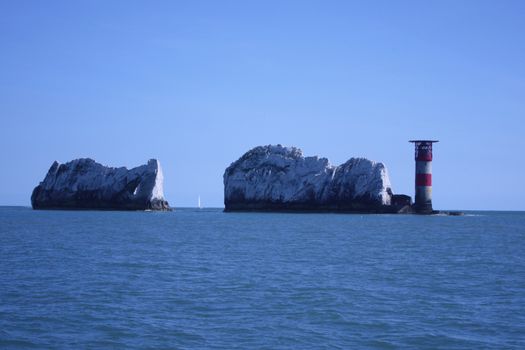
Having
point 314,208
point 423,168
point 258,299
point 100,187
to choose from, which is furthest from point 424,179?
point 258,299

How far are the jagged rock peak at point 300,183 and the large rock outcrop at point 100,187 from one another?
52.0 ft

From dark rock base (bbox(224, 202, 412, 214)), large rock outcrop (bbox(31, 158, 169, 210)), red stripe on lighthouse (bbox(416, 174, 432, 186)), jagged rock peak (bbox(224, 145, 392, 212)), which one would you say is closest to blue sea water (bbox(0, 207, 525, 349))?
red stripe on lighthouse (bbox(416, 174, 432, 186))

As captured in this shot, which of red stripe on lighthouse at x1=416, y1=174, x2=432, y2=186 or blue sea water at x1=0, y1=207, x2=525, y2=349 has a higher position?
red stripe on lighthouse at x1=416, y1=174, x2=432, y2=186

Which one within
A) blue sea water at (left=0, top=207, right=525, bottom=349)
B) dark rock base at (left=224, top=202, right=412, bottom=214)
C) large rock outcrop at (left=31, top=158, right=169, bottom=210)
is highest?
large rock outcrop at (left=31, top=158, right=169, bottom=210)

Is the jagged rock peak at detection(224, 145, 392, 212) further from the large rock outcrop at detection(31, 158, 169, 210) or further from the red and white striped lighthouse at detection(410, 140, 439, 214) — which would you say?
the large rock outcrop at detection(31, 158, 169, 210)

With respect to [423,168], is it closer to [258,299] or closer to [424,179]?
[424,179]

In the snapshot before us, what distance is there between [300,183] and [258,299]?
105 m

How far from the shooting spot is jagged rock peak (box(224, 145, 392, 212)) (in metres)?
120

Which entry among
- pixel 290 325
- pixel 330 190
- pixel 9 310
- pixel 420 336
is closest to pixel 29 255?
pixel 9 310

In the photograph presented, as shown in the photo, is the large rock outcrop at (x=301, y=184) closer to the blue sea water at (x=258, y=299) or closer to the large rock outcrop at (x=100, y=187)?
the large rock outcrop at (x=100, y=187)

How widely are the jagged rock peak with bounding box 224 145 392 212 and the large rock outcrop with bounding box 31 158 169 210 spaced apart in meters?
15.9

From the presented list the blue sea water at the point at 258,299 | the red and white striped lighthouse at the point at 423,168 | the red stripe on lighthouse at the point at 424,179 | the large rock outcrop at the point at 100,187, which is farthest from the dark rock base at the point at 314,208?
the blue sea water at the point at 258,299

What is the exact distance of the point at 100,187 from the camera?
454 feet

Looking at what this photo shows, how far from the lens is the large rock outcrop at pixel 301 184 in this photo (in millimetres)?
119688
